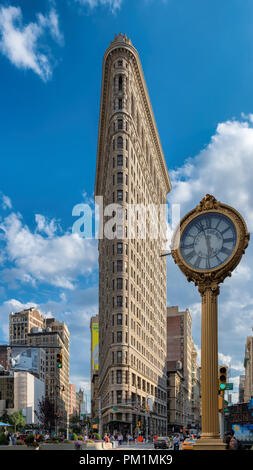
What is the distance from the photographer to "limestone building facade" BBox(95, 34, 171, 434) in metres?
81.4

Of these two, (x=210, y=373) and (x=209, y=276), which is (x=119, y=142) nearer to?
(x=209, y=276)

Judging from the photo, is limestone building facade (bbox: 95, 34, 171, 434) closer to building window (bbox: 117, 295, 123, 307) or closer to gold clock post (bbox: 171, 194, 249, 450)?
building window (bbox: 117, 295, 123, 307)

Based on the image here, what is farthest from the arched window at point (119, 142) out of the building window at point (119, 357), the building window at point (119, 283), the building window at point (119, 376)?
the building window at point (119, 376)

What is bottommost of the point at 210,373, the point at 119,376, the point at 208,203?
the point at 119,376

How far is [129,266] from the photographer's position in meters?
85.7

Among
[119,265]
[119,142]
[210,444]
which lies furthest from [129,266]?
[210,444]

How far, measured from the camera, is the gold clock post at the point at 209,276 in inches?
607

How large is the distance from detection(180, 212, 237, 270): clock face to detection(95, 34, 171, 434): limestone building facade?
64687mm

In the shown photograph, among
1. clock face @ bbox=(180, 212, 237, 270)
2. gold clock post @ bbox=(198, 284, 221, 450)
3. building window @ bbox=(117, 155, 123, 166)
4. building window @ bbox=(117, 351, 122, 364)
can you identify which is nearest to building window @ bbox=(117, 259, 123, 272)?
building window @ bbox=(117, 351, 122, 364)

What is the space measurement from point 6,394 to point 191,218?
14674 cm

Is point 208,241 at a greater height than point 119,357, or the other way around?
point 208,241

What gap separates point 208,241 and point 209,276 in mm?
1241

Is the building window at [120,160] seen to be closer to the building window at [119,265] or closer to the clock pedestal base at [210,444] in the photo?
the building window at [119,265]
